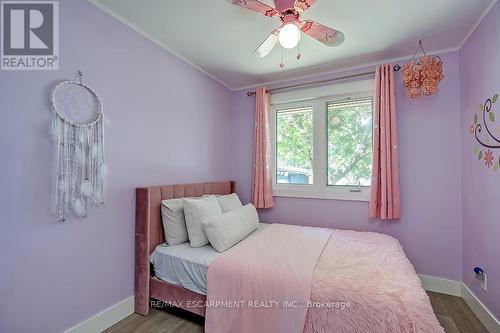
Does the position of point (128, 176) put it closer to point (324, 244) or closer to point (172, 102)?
point (172, 102)

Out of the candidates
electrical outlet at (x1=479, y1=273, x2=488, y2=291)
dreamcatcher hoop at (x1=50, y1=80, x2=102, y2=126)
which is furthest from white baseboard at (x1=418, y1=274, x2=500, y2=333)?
dreamcatcher hoop at (x1=50, y1=80, x2=102, y2=126)

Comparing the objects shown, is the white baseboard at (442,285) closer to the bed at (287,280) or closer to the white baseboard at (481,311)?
the white baseboard at (481,311)

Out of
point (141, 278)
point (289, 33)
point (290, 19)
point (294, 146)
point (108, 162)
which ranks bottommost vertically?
point (141, 278)

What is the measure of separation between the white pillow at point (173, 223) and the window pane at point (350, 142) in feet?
5.95

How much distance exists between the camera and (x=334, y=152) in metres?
2.83

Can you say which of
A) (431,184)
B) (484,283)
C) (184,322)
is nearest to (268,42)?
(431,184)

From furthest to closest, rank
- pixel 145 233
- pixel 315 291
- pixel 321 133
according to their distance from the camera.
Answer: pixel 321 133, pixel 145 233, pixel 315 291

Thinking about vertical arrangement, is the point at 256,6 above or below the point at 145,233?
above

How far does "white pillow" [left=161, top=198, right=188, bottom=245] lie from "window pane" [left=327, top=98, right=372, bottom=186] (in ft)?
5.95

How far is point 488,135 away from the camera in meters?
1.76

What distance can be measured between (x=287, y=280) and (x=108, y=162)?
5.17 feet

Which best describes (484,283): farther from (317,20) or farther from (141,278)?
(141,278)

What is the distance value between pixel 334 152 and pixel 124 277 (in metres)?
2.55

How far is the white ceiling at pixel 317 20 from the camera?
1710 millimetres
